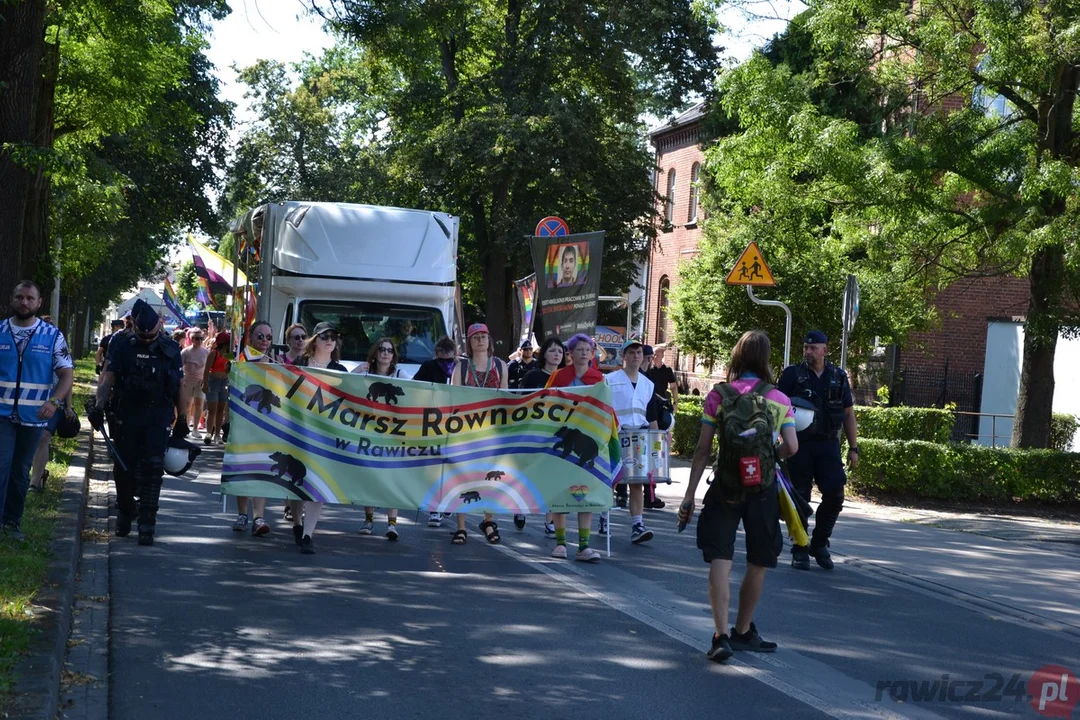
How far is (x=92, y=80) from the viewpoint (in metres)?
17.4

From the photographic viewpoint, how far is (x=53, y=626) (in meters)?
6.96

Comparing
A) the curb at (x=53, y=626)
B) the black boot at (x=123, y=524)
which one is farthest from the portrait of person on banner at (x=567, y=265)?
the black boot at (x=123, y=524)

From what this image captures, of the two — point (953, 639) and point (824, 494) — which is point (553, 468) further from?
point (953, 639)

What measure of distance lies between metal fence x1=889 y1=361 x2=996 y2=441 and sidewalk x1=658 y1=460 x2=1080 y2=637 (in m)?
14.4

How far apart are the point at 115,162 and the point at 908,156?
24275 millimetres

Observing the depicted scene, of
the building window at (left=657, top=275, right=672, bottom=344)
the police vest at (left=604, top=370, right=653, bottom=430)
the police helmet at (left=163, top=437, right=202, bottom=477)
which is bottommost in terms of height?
the police helmet at (left=163, top=437, right=202, bottom=477)

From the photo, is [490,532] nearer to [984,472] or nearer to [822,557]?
[822,557]

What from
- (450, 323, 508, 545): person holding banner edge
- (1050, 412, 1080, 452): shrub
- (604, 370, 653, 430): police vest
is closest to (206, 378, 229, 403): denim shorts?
(450, 323, 508, 545): person holding banner edge

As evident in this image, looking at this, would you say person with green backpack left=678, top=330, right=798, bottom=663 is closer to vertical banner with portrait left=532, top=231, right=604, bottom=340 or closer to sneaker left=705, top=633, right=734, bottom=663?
sneaker left=705, top=633, right=734, bottom=663

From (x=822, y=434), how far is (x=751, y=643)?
415cm

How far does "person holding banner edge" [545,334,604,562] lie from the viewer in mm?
11102

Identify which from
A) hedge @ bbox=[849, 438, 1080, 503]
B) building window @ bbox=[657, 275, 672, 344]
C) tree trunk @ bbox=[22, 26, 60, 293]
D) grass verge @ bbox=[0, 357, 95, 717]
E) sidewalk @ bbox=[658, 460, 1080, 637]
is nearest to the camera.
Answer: grass verge @ bbox=[0, 357, 95, 717]

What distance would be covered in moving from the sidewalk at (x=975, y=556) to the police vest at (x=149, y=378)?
5.94 m

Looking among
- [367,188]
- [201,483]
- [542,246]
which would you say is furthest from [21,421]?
[367,188]
